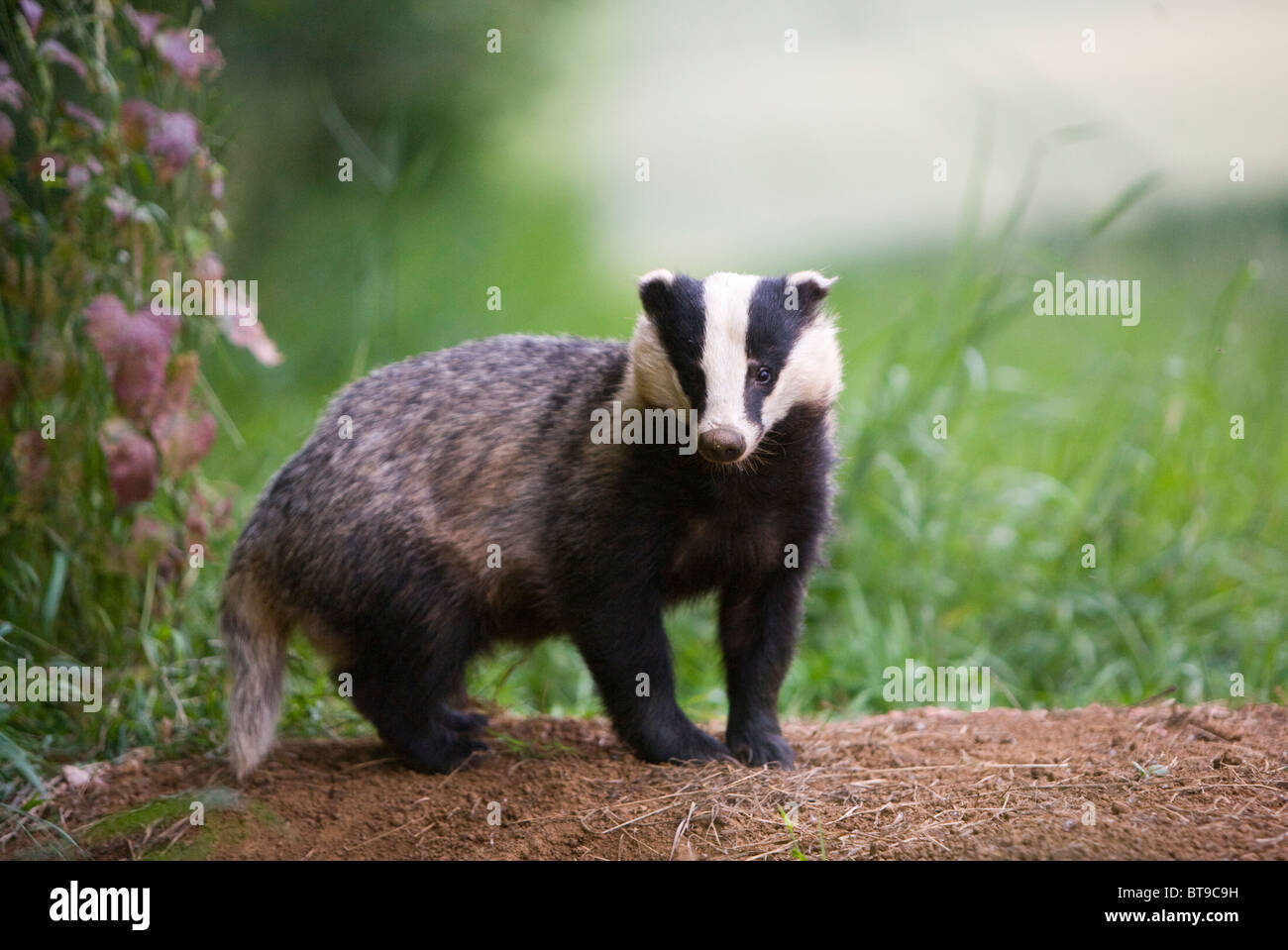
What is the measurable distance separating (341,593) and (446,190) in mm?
5658

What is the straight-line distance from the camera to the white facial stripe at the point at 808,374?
3.07 m

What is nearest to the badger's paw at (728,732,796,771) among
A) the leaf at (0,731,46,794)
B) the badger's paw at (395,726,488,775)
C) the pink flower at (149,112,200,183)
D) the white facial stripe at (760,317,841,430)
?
the badger's paw at (395,726,488,775)

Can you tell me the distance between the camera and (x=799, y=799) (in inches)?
111

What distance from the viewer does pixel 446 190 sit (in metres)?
8.46

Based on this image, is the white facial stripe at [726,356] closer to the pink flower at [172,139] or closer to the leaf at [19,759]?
the pink flower at [172,139]

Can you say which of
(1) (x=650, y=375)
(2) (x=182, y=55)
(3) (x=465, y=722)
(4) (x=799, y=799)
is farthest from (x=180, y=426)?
(4) (x=799, y=799)

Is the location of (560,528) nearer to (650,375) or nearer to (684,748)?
(650,375)

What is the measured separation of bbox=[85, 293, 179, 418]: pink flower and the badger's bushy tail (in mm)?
602

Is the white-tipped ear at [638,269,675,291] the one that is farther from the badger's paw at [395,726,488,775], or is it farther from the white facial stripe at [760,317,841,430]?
the badger's paw at [395,726,488,775]

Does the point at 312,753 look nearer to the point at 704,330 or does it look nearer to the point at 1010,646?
the point at 704,330

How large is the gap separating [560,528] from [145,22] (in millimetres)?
1888

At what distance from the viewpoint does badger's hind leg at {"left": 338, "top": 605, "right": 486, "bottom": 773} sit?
3297mm

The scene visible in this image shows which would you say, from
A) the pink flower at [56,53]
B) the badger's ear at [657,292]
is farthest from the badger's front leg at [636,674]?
the pink flower at [56,53]
